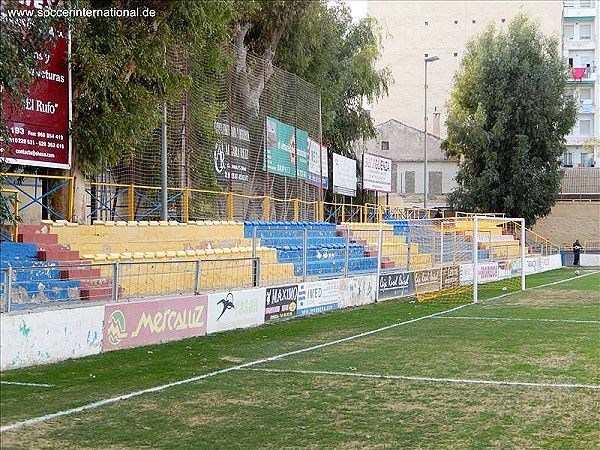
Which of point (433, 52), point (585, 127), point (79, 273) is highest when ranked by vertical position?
point (433, 52)

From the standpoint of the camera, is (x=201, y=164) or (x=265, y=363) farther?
(x=201, y=164)

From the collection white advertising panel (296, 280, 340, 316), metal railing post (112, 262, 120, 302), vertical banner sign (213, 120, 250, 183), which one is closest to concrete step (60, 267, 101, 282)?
metal railing post (112, 262, 120, 302)

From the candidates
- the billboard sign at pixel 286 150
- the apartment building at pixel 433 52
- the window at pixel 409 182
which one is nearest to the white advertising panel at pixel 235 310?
the billboard sign at pixel 286 150

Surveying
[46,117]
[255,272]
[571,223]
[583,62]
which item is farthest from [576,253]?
[46,117]

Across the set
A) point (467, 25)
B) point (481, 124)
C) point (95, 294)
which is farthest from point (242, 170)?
point (467, 25)

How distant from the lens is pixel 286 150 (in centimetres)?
3116

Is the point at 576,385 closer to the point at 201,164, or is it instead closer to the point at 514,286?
the point at 201,164

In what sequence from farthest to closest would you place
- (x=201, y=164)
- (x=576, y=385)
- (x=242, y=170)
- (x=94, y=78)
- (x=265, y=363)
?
(x=242, y=170)
(x=201, y=164)
(x=94, y=78)
(x=265, y=363)
(x=576, y=385)

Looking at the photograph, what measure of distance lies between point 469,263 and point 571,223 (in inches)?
1514

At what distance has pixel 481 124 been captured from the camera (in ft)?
204

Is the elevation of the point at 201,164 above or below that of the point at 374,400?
above

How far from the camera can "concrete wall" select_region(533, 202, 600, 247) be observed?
68.6m

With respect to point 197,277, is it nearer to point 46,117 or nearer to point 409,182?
point 46,117

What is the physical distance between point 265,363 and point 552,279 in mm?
30603
